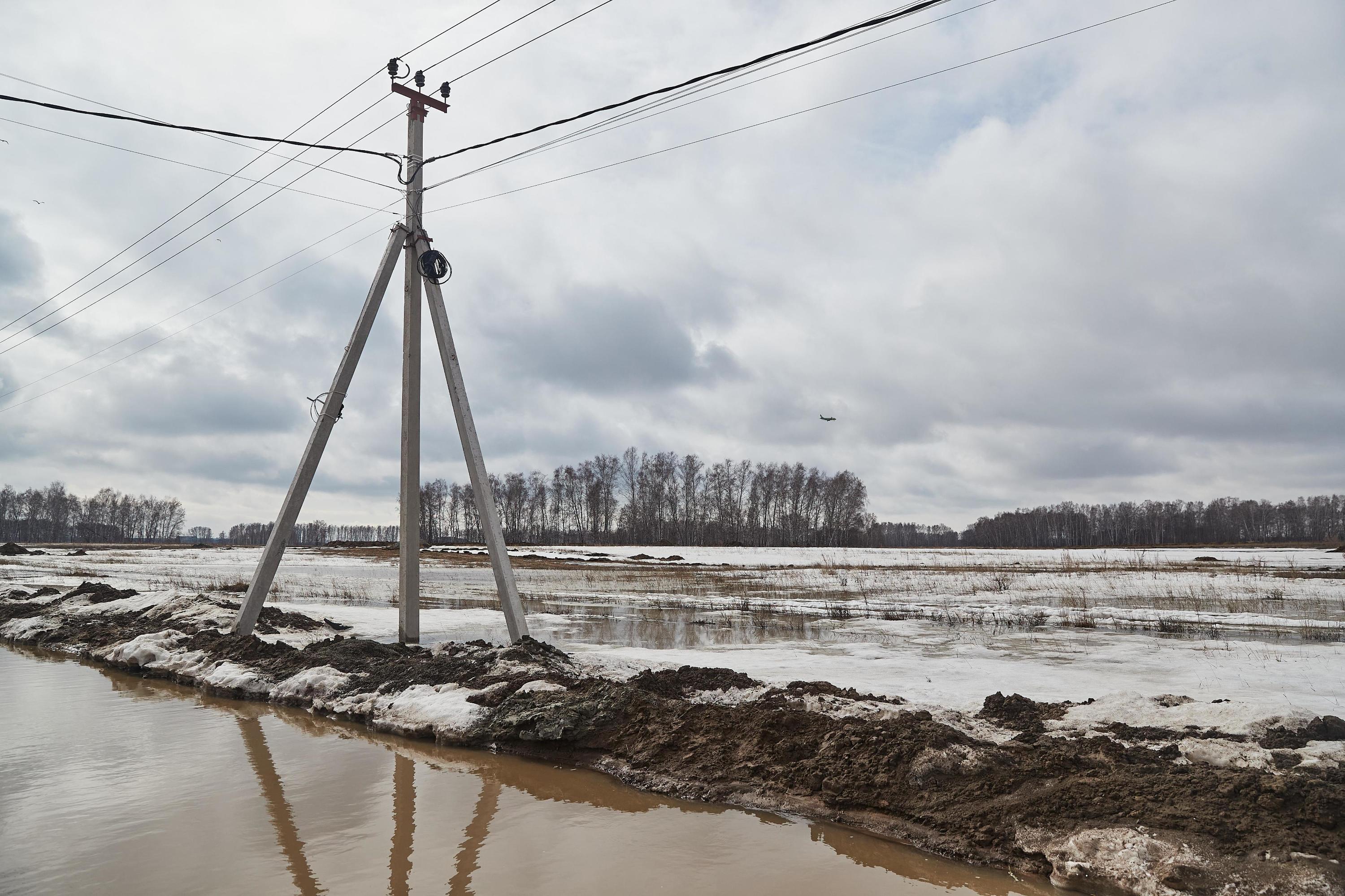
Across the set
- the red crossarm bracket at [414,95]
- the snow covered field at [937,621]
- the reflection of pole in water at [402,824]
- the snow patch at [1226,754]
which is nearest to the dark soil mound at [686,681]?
the snow covered field at [937,621]

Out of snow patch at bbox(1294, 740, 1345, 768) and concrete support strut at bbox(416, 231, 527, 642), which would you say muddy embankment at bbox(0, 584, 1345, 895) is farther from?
concrete support strut at bbox(416, 231, 527, 642)

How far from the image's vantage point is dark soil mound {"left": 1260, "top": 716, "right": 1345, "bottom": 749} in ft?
18.7

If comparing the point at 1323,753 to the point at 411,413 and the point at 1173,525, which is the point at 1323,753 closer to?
the point at 411,413

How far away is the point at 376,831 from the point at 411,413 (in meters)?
8.03

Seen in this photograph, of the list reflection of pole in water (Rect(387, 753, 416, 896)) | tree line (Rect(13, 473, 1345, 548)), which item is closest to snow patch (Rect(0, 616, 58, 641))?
reflection of pole in water (Rect(387, 753, 416, 896))

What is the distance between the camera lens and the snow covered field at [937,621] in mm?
9320

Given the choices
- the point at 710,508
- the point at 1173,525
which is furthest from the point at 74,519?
the point at 1173,525

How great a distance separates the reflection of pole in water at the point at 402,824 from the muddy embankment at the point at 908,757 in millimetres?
852

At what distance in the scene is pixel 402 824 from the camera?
511 centimetres

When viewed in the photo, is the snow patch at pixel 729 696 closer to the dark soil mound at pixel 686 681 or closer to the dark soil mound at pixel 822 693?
the dark soil mound at pixel 686 681

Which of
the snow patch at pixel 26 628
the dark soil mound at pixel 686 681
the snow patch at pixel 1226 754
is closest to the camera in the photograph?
the snow patch at pixel 1226 754

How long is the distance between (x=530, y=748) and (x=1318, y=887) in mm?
5573

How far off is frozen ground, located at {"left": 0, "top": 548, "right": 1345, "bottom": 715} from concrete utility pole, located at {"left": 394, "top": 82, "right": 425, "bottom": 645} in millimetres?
2036

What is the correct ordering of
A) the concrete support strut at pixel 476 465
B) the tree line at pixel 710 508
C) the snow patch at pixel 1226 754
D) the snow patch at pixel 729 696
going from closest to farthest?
the snow patch at pixel 1226 754 → the snow patch at pixel 729 696 → the concrete support strut at pixel 476 465 → the tree line at pixel 710 508
